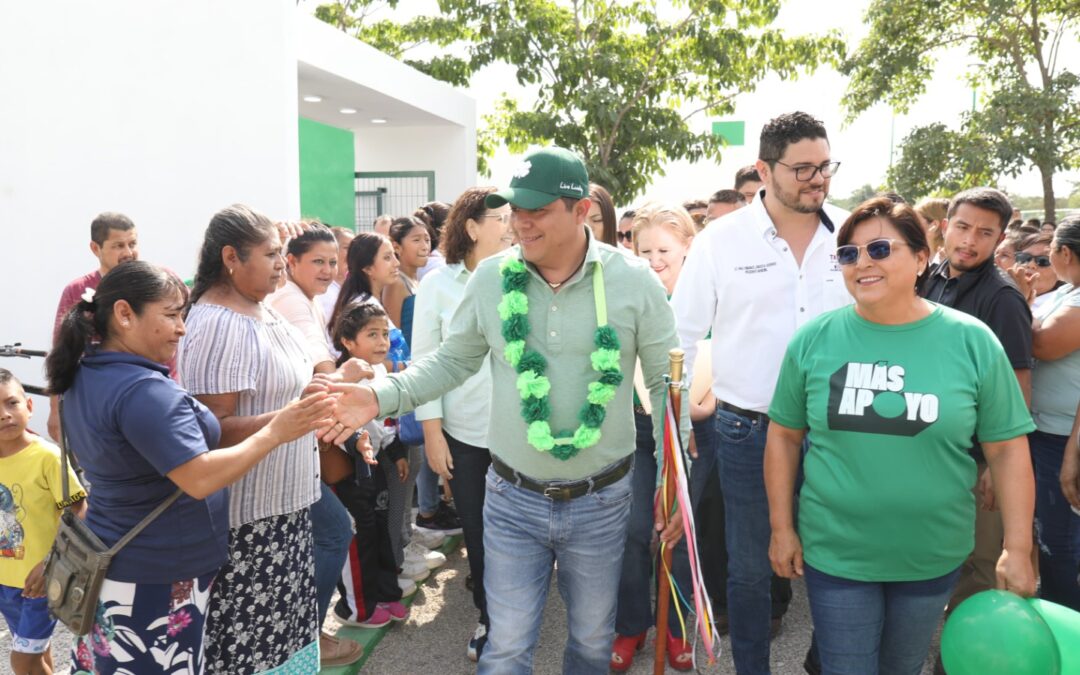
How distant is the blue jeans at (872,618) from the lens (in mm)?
2752

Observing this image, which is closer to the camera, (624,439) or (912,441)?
(912,441)

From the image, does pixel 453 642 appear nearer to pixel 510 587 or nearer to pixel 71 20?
pixel 510 587

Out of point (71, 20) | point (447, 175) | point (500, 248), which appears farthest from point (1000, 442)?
point (447, 175)

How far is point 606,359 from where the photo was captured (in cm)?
282

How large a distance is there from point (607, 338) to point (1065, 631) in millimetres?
1646

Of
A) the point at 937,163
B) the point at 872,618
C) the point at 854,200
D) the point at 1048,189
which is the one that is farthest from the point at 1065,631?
the point at 854,200

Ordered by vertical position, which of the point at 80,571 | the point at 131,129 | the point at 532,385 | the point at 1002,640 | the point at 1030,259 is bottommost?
the point at 1002,640

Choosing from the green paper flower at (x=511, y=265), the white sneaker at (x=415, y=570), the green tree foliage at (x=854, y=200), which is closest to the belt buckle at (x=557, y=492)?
the green paper flower at (x=511, y=265)

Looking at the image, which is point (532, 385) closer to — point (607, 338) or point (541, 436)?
point (541, 436)

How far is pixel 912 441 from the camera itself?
8.55 ft

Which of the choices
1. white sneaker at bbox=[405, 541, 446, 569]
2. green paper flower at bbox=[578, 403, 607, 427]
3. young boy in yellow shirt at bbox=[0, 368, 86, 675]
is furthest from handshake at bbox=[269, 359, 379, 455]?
white sneaker at bbox=[405, 541, 446, 569]

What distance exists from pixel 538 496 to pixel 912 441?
48.5 inches

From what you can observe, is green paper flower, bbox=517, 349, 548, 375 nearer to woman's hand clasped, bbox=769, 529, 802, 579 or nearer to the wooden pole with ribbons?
the wooden pole with ribbons

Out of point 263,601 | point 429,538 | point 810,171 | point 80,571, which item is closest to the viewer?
point 80,571
